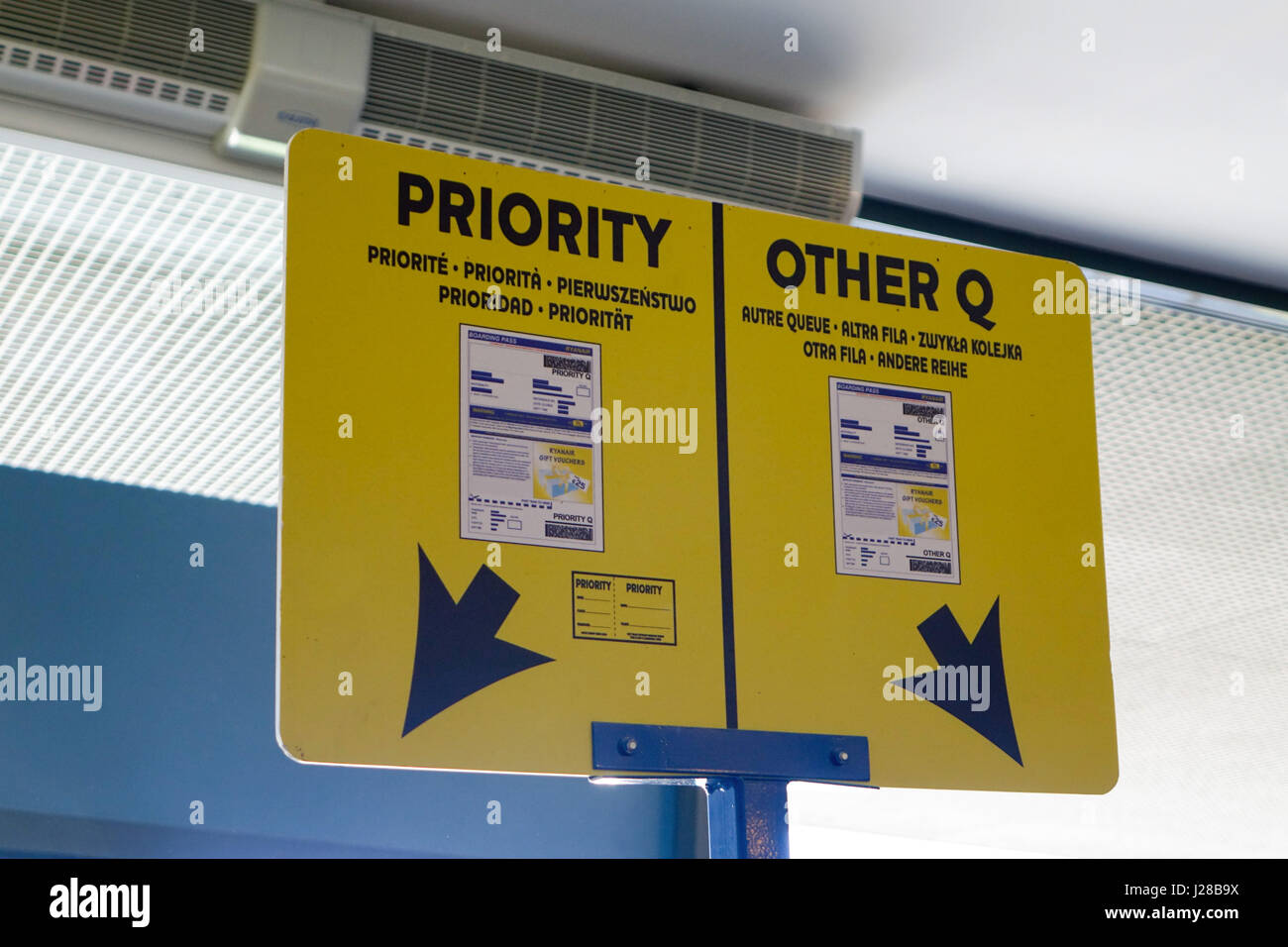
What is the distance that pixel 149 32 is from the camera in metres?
2.60

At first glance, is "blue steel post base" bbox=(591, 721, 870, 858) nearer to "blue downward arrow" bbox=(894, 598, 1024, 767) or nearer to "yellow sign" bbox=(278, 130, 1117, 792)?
"yellow sign" bbox=(278, 130, 1117, 792)

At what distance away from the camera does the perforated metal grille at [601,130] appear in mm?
2770

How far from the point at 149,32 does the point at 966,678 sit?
1.75 meters

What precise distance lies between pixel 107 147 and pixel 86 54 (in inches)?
7.3

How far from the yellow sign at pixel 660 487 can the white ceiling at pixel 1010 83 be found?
2.16ft

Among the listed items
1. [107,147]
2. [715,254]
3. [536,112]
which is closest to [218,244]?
[107,147]

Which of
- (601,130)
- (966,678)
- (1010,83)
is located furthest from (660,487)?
(1010,83)

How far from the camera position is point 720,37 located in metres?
2.94

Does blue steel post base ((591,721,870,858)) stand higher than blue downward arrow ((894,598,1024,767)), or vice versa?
blue downward arrow ((894,598,1024,767))

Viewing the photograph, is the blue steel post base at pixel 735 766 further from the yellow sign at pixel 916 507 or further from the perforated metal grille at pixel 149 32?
the perforated metal grille at pixel 149 32

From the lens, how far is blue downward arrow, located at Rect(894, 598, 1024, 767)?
2.20 m

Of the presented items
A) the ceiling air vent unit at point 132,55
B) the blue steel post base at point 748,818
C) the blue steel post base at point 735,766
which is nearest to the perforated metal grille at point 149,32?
the ceiling air vent unit at point 132,55

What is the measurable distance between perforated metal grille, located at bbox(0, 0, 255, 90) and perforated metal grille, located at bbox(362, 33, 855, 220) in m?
0.25

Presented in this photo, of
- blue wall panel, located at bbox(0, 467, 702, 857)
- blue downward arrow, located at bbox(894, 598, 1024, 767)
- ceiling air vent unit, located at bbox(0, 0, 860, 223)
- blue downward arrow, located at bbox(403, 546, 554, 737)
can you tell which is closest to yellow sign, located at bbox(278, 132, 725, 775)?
blue downward arrow, located at bbox(403, 546, 554, 737)
